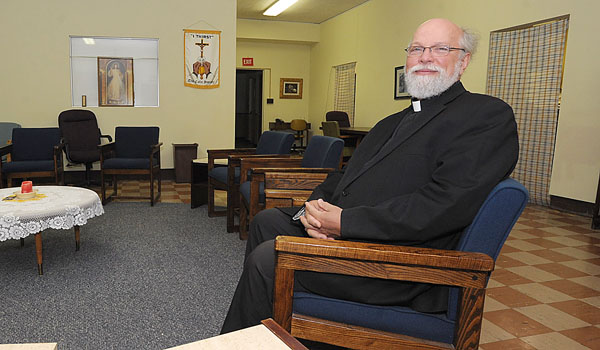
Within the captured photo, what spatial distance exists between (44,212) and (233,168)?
5.19ft

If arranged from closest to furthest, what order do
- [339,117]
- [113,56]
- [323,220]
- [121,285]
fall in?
[323,220]
[121,285]
[113,56]
[339,117]

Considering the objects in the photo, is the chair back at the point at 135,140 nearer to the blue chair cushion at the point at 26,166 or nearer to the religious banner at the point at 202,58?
the blue chair cushion at the point at 26,166

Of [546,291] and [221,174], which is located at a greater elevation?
[221,174]

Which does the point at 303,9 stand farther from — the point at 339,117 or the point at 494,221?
the point at 494,221

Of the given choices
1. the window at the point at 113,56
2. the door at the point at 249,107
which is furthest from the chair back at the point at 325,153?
the door at the point at 249,107

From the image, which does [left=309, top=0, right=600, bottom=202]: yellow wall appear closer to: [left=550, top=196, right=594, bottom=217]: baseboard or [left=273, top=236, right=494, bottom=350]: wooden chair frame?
[left=550, top=196, right=594, bottom=217]: baseboard

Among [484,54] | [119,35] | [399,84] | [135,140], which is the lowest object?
[135,140]

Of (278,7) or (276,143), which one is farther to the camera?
(278,7)

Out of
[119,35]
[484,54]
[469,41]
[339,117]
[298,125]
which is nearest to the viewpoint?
→ [469,41]

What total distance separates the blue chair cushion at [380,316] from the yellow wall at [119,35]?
562cm

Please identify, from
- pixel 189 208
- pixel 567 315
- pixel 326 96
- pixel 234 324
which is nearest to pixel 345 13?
pixel 326 96

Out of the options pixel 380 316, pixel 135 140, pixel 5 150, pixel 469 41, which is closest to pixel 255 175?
pixel 469 41

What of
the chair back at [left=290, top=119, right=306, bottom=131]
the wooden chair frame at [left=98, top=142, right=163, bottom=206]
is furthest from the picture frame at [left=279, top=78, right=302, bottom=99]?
the wooden chair frame at [left=98, top=142, right=163, bottom=206]

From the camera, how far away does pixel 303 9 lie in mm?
9445
